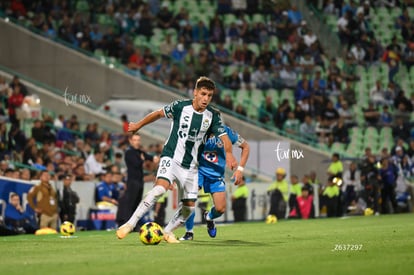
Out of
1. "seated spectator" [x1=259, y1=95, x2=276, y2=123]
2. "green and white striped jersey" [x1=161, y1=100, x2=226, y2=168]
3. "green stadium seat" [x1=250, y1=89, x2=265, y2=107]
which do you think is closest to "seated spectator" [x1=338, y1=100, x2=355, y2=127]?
"seated spectator" [x1=259, y1=95, x2=276, y2=123]

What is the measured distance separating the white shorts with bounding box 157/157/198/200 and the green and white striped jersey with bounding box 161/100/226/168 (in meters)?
0.08

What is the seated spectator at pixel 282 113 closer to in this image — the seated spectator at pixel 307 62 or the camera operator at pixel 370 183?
the seated spectator at pixel 307 62

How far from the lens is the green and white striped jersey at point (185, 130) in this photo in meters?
15.8

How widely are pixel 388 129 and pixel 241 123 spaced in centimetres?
540

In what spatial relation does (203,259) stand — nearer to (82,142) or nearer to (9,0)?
(82,142)

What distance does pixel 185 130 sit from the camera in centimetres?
1577

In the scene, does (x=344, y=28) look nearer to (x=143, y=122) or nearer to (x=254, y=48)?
(x=254, y=48)

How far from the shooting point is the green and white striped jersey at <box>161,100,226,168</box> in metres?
15.8

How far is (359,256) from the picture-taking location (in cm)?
1291

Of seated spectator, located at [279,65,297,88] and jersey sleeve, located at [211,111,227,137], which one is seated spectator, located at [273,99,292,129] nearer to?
seated spectator, located at [279,65,297,88]

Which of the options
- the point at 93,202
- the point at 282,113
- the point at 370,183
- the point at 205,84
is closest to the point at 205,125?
the point at 205,84

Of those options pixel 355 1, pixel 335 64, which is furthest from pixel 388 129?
pixel 355 1

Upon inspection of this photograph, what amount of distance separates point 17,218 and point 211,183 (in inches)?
313

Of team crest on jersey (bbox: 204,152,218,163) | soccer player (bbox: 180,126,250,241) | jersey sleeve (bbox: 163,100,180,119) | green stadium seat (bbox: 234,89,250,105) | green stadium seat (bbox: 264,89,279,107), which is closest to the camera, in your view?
jersey sleeve (bbox: 163,100,180,119)
